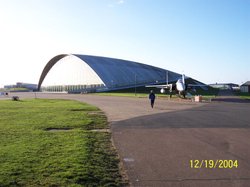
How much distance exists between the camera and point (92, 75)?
92.5 m

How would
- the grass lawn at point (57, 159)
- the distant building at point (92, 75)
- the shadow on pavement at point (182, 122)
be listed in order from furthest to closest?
the distant building at point (92, 75) < the shadow on pavement at point (182, 122) < the grass lawn at point (57, 159)

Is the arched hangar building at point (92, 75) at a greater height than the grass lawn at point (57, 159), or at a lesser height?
greater

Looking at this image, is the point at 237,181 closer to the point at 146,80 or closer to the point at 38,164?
the point at 38,164

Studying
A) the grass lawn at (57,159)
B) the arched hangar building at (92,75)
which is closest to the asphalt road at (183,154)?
the grass lawn at (57,159)

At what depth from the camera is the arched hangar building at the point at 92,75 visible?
9229 centimetres

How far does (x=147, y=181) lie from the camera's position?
6605 millimetres

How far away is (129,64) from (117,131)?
101652 millimetres

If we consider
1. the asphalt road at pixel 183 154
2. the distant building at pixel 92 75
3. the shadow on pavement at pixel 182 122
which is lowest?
the asphalt road at pixel 183 154

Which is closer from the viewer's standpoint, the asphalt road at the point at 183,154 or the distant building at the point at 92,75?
the asphalt road at the point at 183,154

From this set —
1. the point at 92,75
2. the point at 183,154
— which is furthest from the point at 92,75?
the point at 183,154

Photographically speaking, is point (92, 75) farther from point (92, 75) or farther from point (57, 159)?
point (57, 159)

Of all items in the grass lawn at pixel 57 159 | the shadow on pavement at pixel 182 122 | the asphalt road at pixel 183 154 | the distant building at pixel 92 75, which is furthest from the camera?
the distant building at pixel 92 75

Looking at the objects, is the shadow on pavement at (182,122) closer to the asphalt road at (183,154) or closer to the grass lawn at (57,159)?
the asphalt road at (183,154)

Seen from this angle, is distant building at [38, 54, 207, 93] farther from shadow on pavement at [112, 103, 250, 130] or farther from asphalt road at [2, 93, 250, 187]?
asphalt road at [2, 93, 250, 187]
